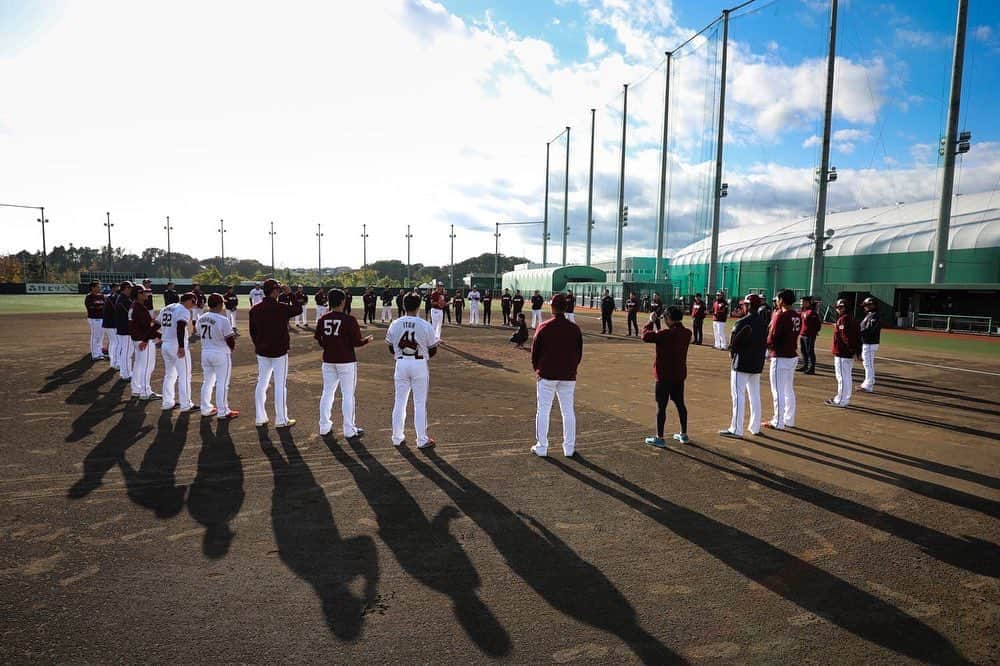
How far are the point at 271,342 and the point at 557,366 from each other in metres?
4.21

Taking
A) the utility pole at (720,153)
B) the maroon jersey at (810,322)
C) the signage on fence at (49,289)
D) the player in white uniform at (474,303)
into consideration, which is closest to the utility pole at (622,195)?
the utility pole at (720,153)

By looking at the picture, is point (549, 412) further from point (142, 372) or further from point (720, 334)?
point (720, 334)

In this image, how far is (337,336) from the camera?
7.34 metres

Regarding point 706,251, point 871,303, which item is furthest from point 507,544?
point 706,251

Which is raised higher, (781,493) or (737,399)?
(737,399)

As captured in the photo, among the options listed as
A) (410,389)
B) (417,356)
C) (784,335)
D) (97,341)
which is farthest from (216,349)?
(97,341)

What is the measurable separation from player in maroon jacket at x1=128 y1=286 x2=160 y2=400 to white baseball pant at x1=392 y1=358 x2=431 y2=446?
18.1 feet

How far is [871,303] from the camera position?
11.7 metres

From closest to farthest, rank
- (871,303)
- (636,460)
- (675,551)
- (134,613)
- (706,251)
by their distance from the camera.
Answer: (134,613) < (675,551) < (636,460) < (871,303) < (706,251)

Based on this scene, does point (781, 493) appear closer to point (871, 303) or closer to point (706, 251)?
point (871, 303)

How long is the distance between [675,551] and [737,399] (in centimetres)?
415

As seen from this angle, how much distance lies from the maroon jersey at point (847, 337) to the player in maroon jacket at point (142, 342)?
12.6 metres

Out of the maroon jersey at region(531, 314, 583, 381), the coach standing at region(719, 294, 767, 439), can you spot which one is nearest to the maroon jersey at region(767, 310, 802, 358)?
the coach standing at region(719, 294, 767, 439)

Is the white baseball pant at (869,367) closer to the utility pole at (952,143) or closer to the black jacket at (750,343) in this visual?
the black jacket at (750,343)
